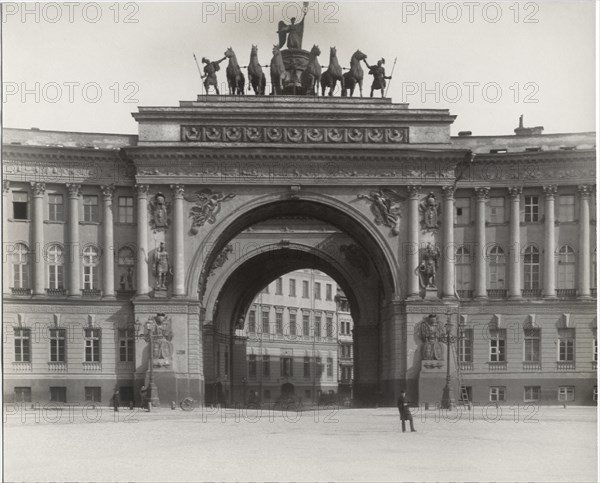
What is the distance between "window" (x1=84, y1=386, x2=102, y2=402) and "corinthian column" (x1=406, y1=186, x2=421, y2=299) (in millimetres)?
17441

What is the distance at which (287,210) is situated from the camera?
61844mm

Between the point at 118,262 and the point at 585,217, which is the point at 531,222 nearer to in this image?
the point at 585,217

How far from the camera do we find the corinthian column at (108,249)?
59906 mm

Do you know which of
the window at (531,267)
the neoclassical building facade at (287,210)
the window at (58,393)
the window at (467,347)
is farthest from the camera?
the window at (531,267)

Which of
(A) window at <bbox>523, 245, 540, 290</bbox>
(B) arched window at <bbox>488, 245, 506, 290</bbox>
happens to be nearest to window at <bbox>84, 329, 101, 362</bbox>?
(B) arched window at <bbox>488, 245, 506, 290</bbox>

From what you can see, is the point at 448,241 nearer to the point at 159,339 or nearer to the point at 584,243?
the point at 584,243

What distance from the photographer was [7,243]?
56531 mm

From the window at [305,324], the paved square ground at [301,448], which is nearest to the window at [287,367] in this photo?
the window at [305,324]

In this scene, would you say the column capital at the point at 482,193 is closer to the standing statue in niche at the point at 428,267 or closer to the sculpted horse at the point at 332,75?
the standing statue in niche at the point at 428,267

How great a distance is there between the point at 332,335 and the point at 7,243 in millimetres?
69502

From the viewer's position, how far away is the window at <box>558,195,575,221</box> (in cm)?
6103

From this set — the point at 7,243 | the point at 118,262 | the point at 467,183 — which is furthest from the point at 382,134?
the point at 7,243

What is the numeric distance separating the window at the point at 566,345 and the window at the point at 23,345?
2872cm

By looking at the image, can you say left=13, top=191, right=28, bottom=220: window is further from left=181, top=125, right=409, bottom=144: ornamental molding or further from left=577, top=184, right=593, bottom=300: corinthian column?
left=577, top=184, right=593, bottom=300: corinthian column
